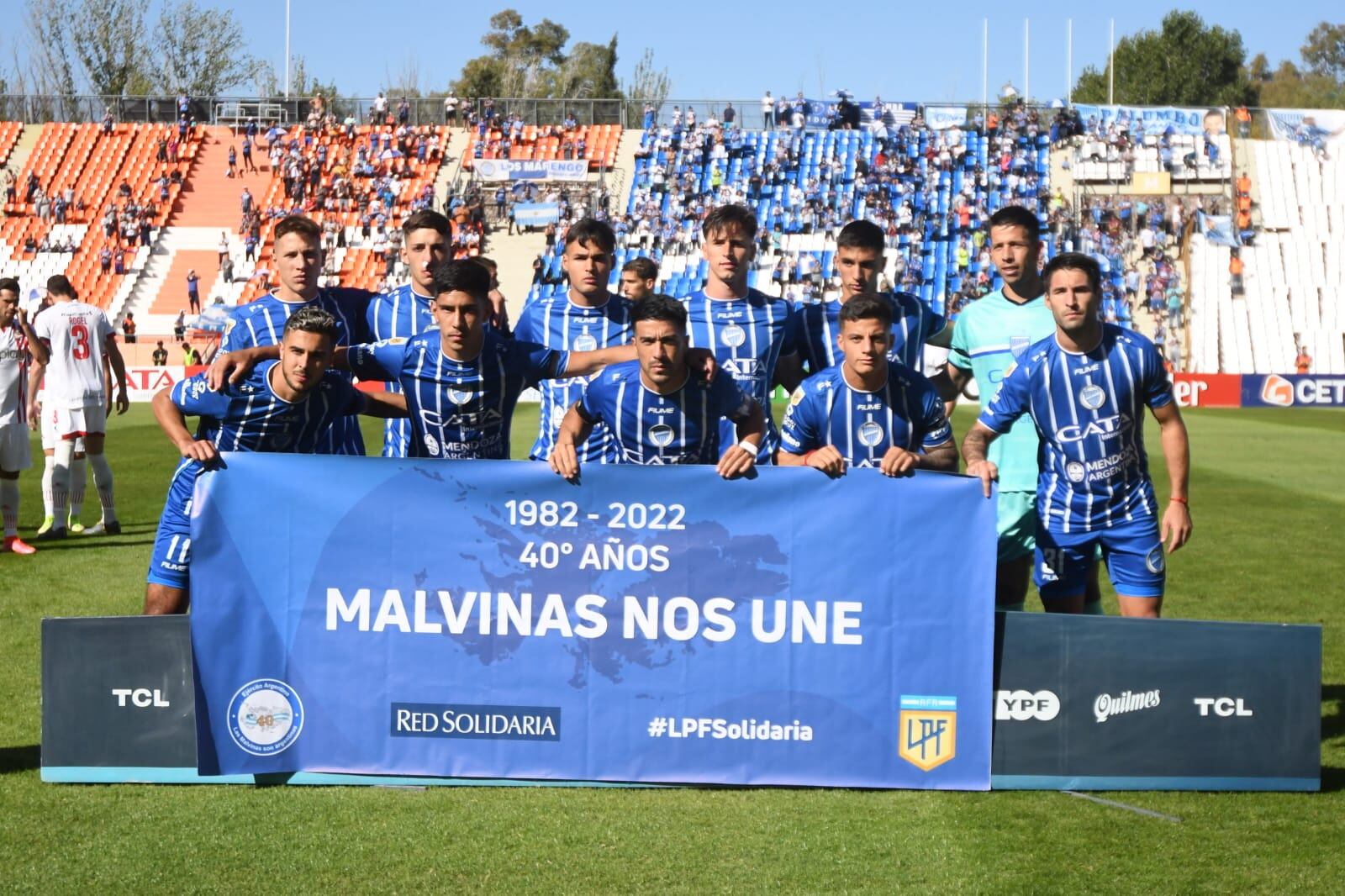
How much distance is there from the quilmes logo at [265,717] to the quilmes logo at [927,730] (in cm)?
216

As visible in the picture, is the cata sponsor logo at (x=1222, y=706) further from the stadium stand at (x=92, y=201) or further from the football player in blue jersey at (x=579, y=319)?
the stadium stand at (x=92, y=201)

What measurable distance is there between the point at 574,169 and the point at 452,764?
41.4 meters

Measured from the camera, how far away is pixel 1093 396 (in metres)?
5.59

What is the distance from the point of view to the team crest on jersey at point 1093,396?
18.3 feet

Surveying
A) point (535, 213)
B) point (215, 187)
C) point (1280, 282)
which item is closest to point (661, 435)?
point (535, 213)

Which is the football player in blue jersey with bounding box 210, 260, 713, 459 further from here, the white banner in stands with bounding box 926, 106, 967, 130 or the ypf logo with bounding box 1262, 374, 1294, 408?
the white banner in stands with bounding box 926, 106, 967, 130

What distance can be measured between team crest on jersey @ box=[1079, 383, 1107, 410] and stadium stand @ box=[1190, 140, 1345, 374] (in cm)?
3422

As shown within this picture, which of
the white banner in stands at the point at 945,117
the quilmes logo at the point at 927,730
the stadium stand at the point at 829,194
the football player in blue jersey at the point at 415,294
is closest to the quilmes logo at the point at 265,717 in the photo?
the football player in blue jersey at the point at 415,294

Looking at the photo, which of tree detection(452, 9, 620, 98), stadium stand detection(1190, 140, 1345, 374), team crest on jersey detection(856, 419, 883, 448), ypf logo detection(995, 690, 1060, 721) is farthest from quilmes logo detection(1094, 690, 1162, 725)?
tree detection(452, 9, 620, 98)

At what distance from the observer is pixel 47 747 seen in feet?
17.4

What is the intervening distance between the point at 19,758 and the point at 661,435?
2710 millimetres

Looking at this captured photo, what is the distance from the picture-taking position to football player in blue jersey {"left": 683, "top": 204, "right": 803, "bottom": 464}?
21.5 ft

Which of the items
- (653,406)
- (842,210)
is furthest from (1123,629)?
(842,210)

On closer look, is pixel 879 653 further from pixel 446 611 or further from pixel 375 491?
pixel 375 491
